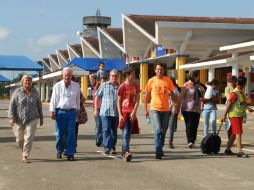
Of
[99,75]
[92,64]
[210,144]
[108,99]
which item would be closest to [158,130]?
[108,99]

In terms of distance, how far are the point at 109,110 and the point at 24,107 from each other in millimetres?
1601

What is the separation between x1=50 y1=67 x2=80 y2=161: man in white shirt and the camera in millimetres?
9734

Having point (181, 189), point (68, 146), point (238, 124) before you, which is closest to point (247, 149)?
point (238, 124)

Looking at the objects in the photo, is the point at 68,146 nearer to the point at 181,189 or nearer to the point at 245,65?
the point at 181,189

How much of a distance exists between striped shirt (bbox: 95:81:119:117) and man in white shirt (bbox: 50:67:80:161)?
0.64 metres

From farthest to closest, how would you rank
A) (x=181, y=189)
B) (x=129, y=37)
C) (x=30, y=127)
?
(x=129, y=37) → (x=30, y=127) → (x=181, y=189)

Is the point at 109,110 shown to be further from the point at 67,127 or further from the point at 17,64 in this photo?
the point at 17,64

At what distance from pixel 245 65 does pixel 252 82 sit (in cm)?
695

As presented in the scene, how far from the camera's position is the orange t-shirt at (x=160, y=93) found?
10.0 metres

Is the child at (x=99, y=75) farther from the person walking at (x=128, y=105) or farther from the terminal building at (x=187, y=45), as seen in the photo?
the terminal building at (x=187, y=45)

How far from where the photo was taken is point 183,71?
45.6 m

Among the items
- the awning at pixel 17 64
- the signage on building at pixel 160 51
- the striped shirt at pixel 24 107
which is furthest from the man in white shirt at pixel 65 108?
the signage on building at pixel 160 51

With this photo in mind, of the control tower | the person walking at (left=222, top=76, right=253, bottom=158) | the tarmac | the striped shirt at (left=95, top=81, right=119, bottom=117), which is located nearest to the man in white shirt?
the tarmac

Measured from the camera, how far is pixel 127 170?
A: 859 cm
